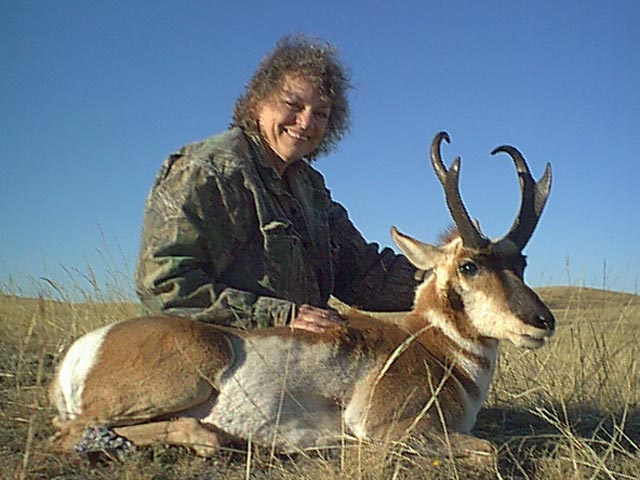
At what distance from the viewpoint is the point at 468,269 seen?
13.8 ft

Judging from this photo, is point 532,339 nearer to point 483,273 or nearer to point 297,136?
point 483,273

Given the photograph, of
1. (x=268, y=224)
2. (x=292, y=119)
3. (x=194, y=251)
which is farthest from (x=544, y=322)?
(x=292, y=119)

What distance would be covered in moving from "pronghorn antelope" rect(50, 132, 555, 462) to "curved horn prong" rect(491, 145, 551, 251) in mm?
98

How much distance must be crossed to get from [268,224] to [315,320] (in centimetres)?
102

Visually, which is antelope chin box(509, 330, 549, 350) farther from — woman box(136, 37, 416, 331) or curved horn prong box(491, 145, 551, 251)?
woman box(136, 37, 416, 331)

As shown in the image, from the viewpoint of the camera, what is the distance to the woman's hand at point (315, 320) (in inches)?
159

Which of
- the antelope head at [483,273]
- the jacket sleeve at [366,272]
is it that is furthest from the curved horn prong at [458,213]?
the jacket sleeve at [366,272]

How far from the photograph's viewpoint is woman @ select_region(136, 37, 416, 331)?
172 inches

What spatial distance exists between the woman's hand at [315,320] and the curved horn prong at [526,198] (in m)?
1.12

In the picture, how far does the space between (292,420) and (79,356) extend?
1.15m

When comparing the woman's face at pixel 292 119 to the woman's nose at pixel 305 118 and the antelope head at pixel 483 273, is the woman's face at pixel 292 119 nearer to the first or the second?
the woman's nose at pixel 305 118

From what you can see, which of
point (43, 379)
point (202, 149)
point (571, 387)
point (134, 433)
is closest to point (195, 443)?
point (134, 433)

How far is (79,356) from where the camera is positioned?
381 cm

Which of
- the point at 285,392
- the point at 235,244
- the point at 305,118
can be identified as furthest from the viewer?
the point at 305,118
